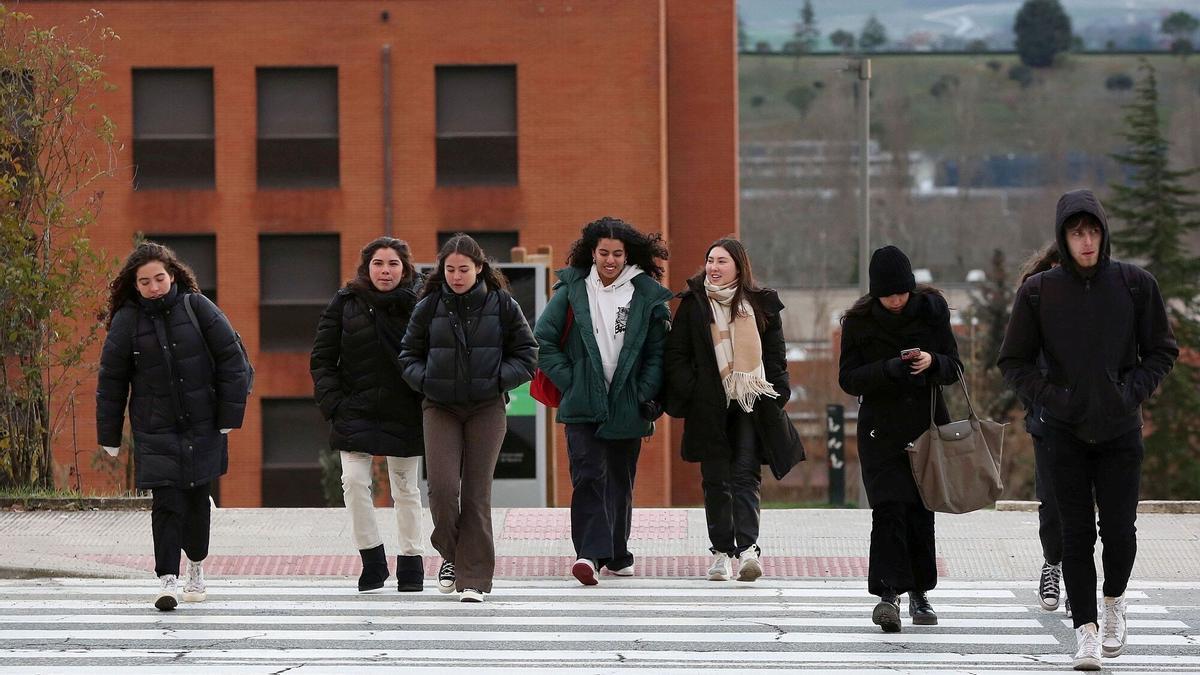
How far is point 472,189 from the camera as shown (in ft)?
121

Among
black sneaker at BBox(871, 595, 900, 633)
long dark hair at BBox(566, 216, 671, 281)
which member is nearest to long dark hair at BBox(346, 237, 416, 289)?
long dark hair at BBox(566, 216, 671, 281)

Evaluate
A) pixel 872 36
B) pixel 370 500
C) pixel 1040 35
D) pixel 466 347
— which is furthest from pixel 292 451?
pixel 872 36

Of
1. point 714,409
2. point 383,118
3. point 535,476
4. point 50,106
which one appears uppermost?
point 383,118

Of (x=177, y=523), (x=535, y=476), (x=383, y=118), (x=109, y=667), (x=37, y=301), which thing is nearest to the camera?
(x=109, y=667)

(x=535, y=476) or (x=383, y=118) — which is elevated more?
(x=383, y=118)

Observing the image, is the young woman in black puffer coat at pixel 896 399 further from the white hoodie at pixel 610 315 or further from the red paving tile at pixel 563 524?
the red paving tile at pixel 563 524

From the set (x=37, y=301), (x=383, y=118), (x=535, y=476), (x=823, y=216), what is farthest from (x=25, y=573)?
(x=823, y=216)

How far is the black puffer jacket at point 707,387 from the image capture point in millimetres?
9445

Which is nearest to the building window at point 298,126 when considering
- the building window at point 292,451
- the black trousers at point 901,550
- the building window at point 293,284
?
the building window at point 293,284

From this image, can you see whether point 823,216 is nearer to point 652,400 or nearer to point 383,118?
point 383,118

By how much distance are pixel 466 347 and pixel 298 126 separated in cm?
2867

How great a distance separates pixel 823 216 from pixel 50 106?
120675mm

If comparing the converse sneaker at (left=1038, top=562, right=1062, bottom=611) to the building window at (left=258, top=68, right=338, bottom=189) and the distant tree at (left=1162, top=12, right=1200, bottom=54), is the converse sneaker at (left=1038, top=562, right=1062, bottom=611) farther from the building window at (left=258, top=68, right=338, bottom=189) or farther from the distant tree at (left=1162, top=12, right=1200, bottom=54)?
the distant tree at (left=1162, top=12, right=1200, bottom=54)

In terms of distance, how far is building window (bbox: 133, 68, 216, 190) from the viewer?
119ft
